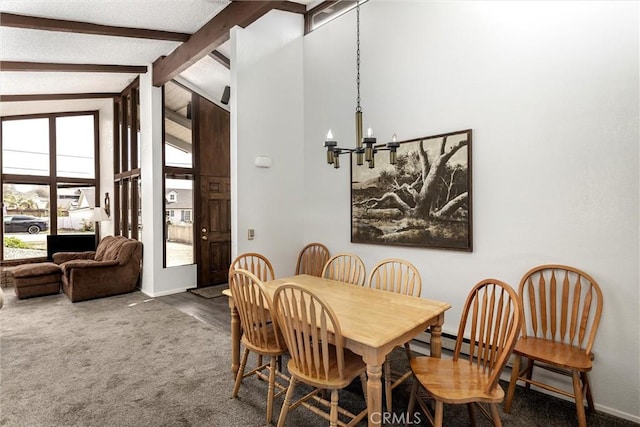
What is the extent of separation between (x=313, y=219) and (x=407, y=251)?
1.43 meters

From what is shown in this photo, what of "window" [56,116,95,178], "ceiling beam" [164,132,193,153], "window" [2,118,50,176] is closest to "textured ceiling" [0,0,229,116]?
"window" [2,118,50,176]

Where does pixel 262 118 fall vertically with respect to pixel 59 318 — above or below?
above

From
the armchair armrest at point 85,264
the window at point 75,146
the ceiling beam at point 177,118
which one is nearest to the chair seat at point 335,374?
the armchair armrest at point 85,264

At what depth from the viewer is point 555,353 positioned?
7.28 ft

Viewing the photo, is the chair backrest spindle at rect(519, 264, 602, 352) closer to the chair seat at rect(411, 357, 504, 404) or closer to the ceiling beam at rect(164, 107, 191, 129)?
the chair seat at rect(411, 357, 504, 404)

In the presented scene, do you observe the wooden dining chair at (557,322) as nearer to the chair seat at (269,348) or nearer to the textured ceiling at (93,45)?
the chair seat at (269,348)

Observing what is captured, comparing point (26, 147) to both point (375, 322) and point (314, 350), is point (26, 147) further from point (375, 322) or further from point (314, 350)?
point (375, 322)

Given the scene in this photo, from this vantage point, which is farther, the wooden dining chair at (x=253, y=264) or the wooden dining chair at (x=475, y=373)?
the wooden dining chair at (x=253, y=264)

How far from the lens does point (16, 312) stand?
4531mm

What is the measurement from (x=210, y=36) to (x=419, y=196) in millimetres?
3115

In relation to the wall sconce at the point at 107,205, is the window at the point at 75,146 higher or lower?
higher

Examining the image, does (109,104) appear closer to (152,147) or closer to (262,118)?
(152,147)

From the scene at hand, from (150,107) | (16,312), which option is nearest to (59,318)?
(16,312)

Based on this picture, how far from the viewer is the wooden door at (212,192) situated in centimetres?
577
